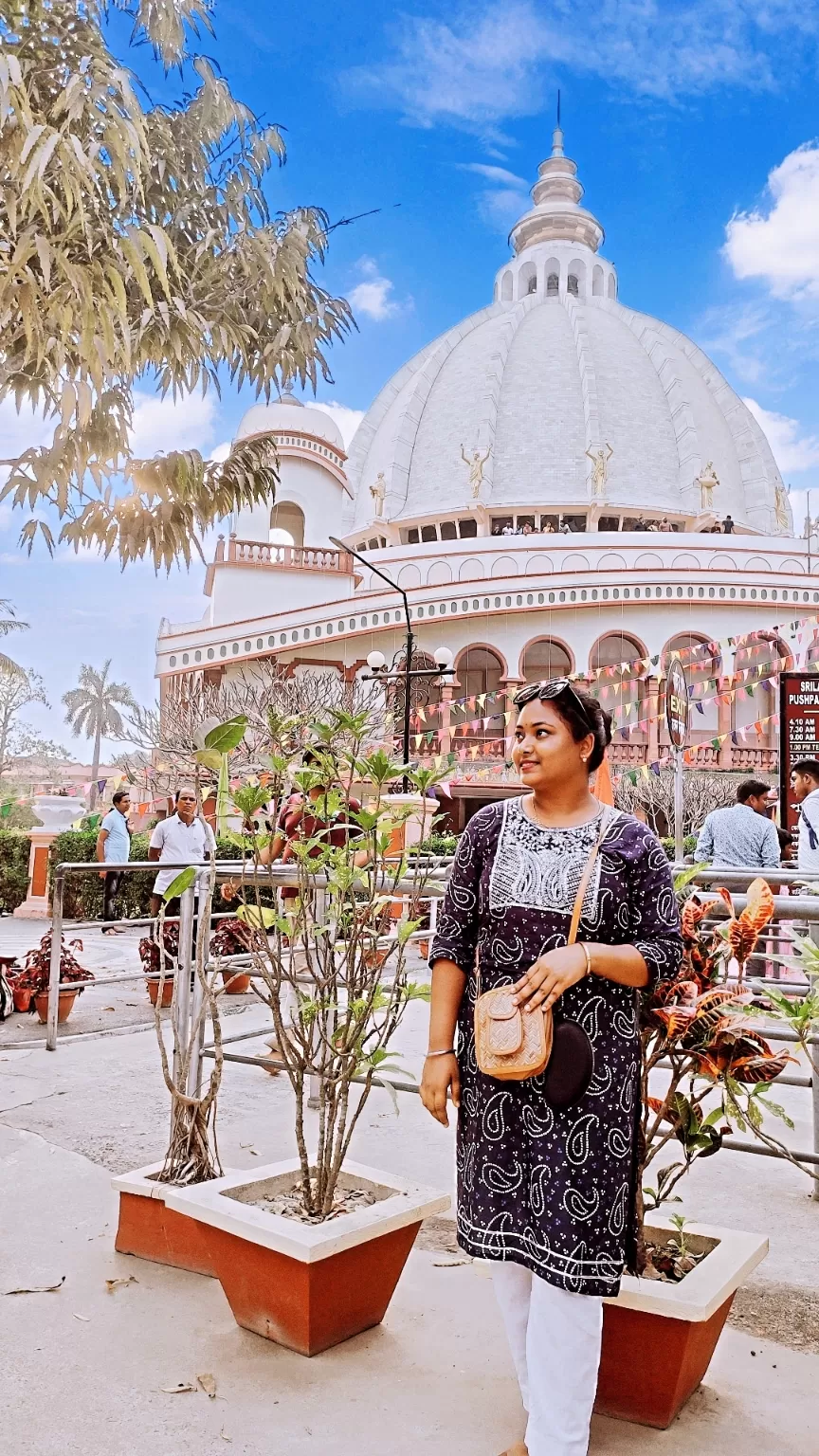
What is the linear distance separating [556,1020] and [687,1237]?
926mm

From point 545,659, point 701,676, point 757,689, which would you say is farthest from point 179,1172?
point 757,689

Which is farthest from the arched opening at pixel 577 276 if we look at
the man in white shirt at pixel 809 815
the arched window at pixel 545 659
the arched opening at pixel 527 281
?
the man in white shirt at pixel 809 815

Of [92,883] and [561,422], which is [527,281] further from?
[92,883]

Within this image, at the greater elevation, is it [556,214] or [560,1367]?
[556,214]

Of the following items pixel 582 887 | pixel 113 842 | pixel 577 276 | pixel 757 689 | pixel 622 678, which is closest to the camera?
pixel 582 887

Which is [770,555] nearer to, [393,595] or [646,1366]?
[393,595]

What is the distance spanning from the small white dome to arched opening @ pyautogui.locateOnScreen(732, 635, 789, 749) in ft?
56.0

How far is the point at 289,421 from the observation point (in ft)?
118

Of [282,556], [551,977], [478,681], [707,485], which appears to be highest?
[707,485]

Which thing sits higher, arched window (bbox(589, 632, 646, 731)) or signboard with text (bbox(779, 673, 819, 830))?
arched window (bbox(589, 632, 646, 731))

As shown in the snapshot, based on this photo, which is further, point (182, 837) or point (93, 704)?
point (93, 704)

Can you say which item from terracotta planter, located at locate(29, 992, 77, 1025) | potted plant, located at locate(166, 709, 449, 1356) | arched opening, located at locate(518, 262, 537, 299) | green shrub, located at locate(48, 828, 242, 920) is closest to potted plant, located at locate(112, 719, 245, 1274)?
potted plant, located at locate(166, 709, 449, 1356)

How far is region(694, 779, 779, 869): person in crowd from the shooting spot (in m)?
6.90

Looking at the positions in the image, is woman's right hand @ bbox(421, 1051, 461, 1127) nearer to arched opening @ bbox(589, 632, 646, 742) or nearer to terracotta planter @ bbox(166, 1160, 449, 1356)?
terracotta planter @ bbox(166, 1160, 449, 1356)
